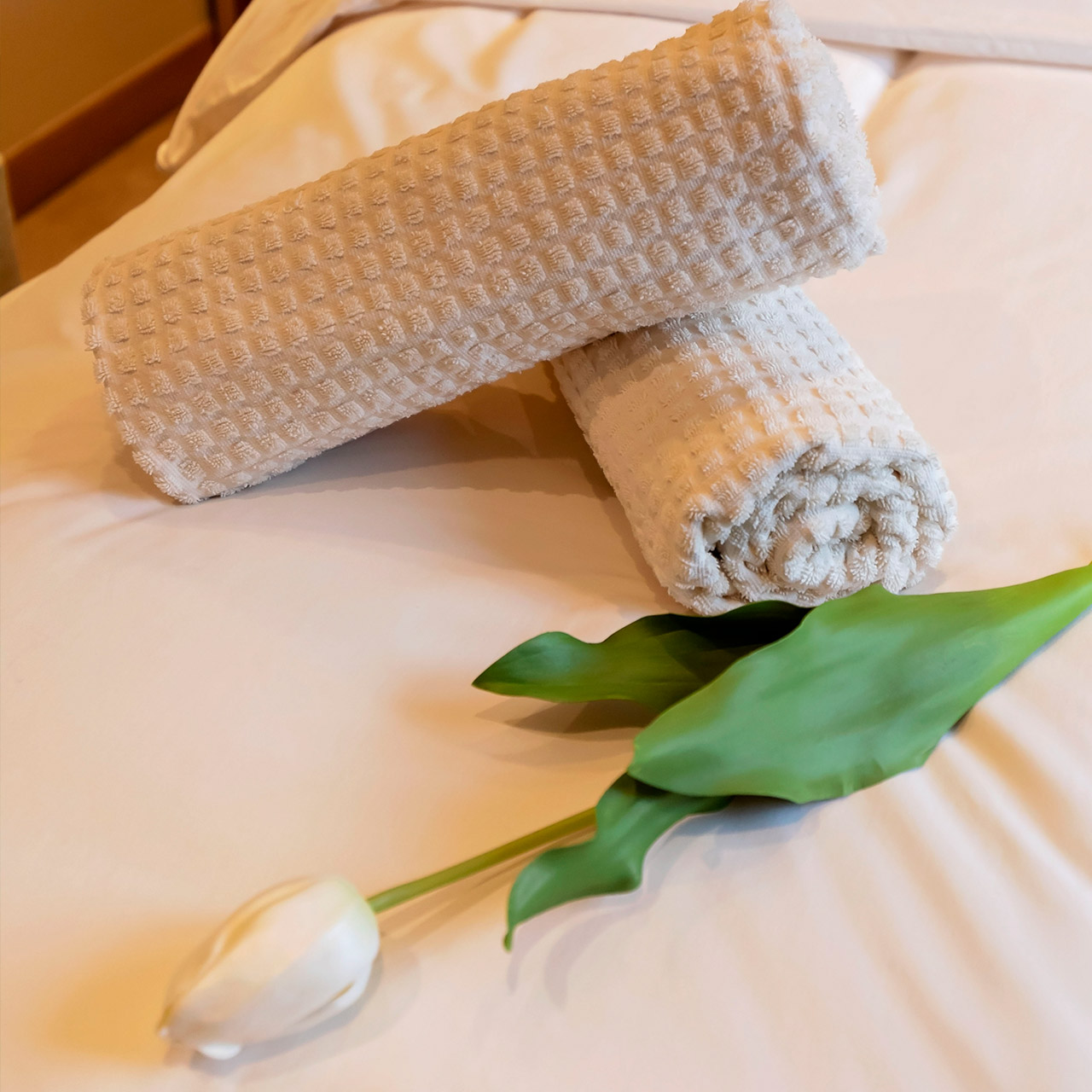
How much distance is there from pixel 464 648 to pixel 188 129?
1.00 m

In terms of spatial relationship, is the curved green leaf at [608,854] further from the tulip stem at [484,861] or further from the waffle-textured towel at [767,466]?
the waffle-textured towel at [767,466]

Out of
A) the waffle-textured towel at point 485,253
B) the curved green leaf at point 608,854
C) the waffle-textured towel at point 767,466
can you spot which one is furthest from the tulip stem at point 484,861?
the waffle-textured towel at point 485,253

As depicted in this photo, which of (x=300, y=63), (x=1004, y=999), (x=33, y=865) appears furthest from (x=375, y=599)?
(x=300, y=63)

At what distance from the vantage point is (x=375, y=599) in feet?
2.06

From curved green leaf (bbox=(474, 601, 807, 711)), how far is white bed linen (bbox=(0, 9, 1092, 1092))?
0.04m

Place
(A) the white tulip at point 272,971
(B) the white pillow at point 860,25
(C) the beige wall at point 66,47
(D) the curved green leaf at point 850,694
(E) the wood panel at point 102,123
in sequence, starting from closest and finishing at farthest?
(A) the white tulip at point 272,971 → (D) the curved green leaf at point 850,694 → (B) the white pillow at point 860,25 → (C) the beige wall at point 66,47 → (E) the wood panel at point 102,123

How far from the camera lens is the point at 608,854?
0.47 metres

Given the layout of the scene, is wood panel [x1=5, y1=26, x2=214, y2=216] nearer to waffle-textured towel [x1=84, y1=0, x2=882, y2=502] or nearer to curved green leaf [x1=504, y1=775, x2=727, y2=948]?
waffle-textured towel [x1=84, y1=0, x2=882, y2=502]

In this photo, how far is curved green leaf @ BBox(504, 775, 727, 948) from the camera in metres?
0.45

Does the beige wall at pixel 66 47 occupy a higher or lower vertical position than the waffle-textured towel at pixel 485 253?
higher

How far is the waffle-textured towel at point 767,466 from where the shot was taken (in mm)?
568

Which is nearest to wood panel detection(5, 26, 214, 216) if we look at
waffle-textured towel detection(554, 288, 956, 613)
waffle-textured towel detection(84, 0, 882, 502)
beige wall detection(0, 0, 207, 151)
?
beige wall detection(0, 0, 207, 151)

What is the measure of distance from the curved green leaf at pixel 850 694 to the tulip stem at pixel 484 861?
0.04 m

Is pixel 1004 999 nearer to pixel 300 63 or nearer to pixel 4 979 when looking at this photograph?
pixel 4 979
